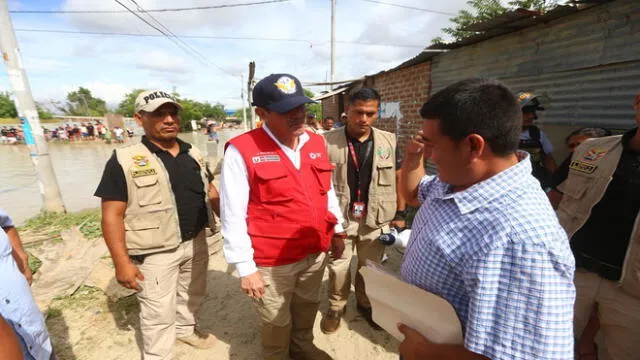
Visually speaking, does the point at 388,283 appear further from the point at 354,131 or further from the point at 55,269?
the point at 55,269

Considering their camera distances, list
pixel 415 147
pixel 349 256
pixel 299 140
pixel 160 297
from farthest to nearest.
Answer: pixel 349 256 → pixel 160 297 → pixel 299 140 → pixel 415 147

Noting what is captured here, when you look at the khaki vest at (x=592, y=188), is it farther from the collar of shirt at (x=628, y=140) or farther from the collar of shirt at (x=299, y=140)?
the collar of shirt at (x=299, y=140)

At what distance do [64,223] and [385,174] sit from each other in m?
5.37

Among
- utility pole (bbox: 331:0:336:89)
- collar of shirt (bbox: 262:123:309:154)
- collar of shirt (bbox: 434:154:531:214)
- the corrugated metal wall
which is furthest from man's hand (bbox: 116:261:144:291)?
utility pole (bbox: 331:0:336:89)

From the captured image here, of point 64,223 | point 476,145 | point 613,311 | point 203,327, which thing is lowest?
point 203,327

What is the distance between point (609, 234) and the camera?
1.68 meters

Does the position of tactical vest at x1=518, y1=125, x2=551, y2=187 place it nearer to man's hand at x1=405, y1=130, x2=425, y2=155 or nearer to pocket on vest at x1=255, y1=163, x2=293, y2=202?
man's hand at x1=405, y1=130, x2=425, y2=155

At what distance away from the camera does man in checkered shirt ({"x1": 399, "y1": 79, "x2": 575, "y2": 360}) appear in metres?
0.74

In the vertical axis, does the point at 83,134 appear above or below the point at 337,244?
below

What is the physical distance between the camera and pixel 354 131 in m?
2.53

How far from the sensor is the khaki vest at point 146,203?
1918 mm

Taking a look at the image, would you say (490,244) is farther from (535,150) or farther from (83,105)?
(83,105)

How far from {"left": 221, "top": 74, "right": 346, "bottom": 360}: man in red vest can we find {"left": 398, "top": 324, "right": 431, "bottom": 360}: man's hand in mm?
919

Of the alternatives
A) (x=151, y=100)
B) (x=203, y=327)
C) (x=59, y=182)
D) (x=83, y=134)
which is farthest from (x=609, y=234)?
(x=83, y=134)
